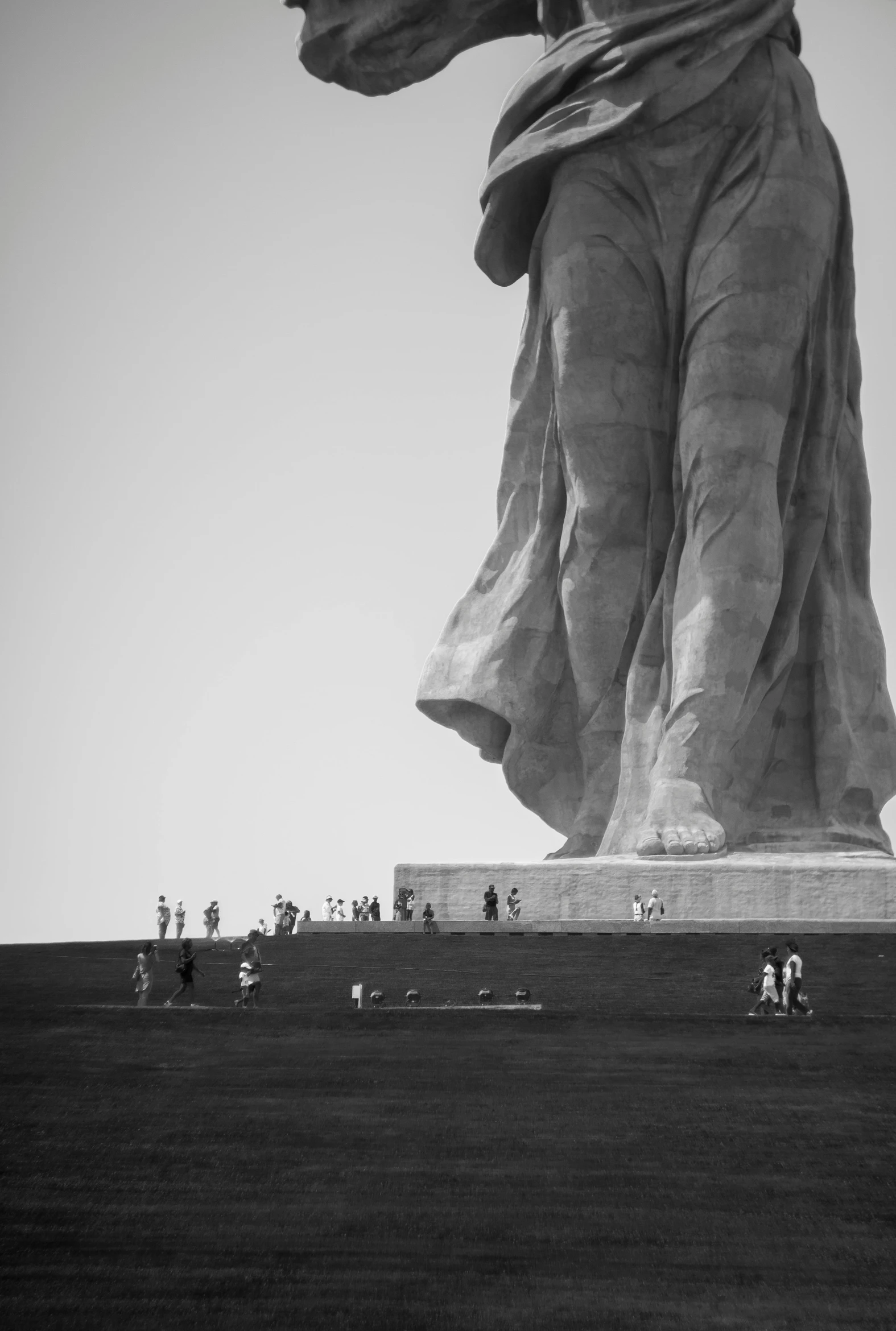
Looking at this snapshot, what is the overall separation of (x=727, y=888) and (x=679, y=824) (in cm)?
53

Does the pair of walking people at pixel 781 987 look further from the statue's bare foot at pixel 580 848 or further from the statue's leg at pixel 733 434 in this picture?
the statue's bare foot at pixel 580 848

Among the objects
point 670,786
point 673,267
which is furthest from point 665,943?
point 673,267

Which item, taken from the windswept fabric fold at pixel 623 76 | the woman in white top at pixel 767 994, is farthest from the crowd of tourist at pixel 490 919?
the windswept fabric fold at pixel 623 76

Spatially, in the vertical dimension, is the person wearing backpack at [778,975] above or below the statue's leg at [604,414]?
below

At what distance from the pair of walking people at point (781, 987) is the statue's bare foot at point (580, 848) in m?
3.45

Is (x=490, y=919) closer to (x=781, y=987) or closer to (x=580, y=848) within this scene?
(x=580, y=848)

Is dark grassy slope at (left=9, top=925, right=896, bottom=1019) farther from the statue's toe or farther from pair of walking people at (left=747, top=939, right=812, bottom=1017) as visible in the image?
the statue's toe

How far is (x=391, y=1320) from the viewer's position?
4129 millimetres

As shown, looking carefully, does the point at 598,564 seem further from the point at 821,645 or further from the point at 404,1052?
the point at 404,1052

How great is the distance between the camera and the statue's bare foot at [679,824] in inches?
389

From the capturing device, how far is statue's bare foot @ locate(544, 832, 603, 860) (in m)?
11.3

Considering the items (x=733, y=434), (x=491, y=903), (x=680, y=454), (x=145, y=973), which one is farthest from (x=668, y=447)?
(x=145, y=973)

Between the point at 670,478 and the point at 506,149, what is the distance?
2393mm

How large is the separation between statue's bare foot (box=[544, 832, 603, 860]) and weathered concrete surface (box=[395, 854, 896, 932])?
1.08m
